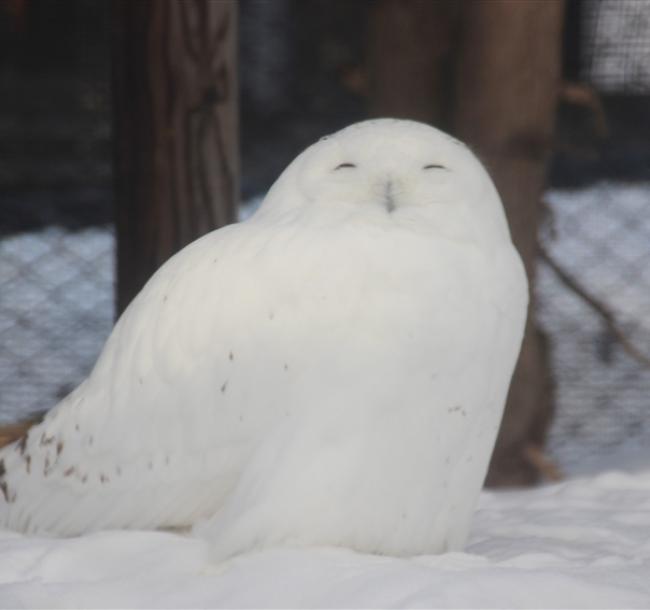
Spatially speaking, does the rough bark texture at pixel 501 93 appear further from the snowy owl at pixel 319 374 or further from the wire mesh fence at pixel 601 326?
the snowy owl at pixel 319 374

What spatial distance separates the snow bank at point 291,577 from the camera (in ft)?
5.81

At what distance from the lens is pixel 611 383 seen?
442 cm

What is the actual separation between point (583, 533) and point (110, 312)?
7.03ft

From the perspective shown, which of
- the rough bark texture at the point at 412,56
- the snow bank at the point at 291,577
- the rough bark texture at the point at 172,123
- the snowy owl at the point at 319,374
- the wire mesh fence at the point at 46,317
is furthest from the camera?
the wire mesh fence at the point at 46,317

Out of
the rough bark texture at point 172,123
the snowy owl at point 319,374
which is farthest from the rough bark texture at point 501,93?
the snowy owl at point 319,374

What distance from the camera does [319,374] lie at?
74.3 inches

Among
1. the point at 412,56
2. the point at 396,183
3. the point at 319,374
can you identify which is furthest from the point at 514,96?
the point at 319,374

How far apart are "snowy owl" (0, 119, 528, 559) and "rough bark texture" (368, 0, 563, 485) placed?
114cm

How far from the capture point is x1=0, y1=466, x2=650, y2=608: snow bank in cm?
177

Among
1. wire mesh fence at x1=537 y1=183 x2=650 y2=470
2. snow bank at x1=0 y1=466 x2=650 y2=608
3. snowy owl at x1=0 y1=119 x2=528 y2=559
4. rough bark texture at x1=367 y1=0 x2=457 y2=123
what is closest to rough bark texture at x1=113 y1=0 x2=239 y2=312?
rough bark texture at x1=367 y1=0 x2=457 y2=123

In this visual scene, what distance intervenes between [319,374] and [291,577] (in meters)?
0.30

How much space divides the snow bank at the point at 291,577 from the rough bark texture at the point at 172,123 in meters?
1.02

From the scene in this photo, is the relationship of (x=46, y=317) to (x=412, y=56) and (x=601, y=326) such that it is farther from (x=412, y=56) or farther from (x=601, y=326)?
(x=601, y=326)

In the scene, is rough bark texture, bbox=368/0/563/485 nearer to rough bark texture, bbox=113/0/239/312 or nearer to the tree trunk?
the tree trunk
